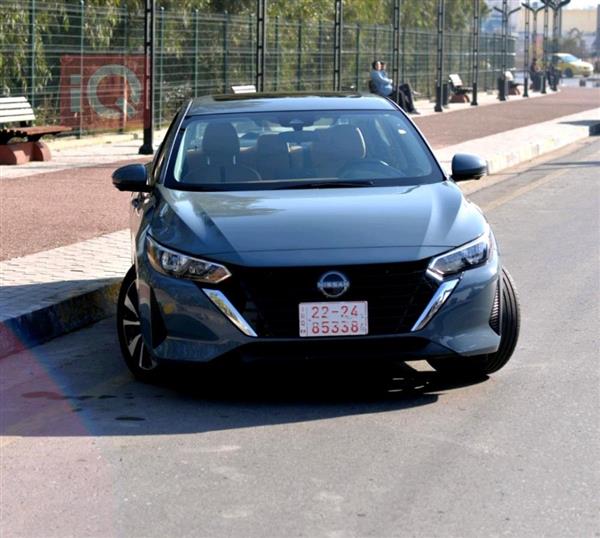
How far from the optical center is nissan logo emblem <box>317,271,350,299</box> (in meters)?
6.88

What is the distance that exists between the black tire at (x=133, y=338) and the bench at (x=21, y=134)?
515 inches

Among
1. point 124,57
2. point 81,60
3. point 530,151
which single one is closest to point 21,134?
point 81,60

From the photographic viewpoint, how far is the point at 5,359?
8.47m

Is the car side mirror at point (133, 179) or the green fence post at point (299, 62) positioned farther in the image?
the green fence post at point (299, 62)

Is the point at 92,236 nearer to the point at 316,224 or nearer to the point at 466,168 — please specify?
the point at 466,168

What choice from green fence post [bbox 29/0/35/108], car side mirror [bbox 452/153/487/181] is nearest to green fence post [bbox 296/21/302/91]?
green fence post [bbox 29/0/35/108]

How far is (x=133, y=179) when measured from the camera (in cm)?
831

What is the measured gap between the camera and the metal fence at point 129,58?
A: 79.4 ft

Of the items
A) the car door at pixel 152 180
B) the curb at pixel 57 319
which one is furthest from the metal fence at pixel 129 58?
the car door at pixel 152 180

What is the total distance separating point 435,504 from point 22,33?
19.6 metres

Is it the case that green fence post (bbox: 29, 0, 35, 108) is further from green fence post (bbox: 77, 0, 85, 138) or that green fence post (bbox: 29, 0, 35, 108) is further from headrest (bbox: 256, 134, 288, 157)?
headrest (bbox: 256, 134, 288, 157)

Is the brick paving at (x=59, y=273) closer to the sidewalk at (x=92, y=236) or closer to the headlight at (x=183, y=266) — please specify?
the sidewalk at (x=92, y=236)

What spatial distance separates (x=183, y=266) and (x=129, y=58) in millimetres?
21456

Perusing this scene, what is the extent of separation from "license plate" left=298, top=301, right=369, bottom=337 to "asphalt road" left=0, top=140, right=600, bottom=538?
261mm
